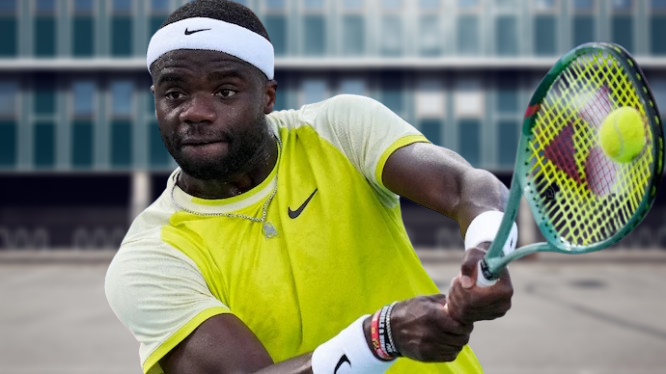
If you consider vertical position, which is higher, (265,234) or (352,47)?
(265,234)

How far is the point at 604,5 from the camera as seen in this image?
3023 cm

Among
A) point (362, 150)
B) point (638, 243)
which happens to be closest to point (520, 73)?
point (638, 243)

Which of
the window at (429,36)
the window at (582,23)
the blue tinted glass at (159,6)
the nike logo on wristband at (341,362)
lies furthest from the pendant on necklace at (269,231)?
the window at (582,23)

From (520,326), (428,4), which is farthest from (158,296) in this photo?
(428,4)

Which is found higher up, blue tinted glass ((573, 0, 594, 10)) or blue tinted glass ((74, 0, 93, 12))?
blue tinted glass ((573, 0, 594, 10))

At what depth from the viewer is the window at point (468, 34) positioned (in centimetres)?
2980

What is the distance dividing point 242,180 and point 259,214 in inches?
5.9

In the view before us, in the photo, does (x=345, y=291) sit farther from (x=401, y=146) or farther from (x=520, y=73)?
(x=520, y=73)

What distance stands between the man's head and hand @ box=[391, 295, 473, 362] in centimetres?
89

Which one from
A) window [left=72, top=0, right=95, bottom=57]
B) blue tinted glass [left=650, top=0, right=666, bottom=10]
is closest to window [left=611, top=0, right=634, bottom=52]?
blue tinted glass [left=650, top=0, right=666, bottom=10]

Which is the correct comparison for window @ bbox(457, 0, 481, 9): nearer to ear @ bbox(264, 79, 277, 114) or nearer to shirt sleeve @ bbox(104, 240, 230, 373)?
ear @ bbox(264, 79, 277, 114)

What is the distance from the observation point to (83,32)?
30297mm

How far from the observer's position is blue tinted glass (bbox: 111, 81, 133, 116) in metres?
30.8

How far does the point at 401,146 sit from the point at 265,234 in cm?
60
